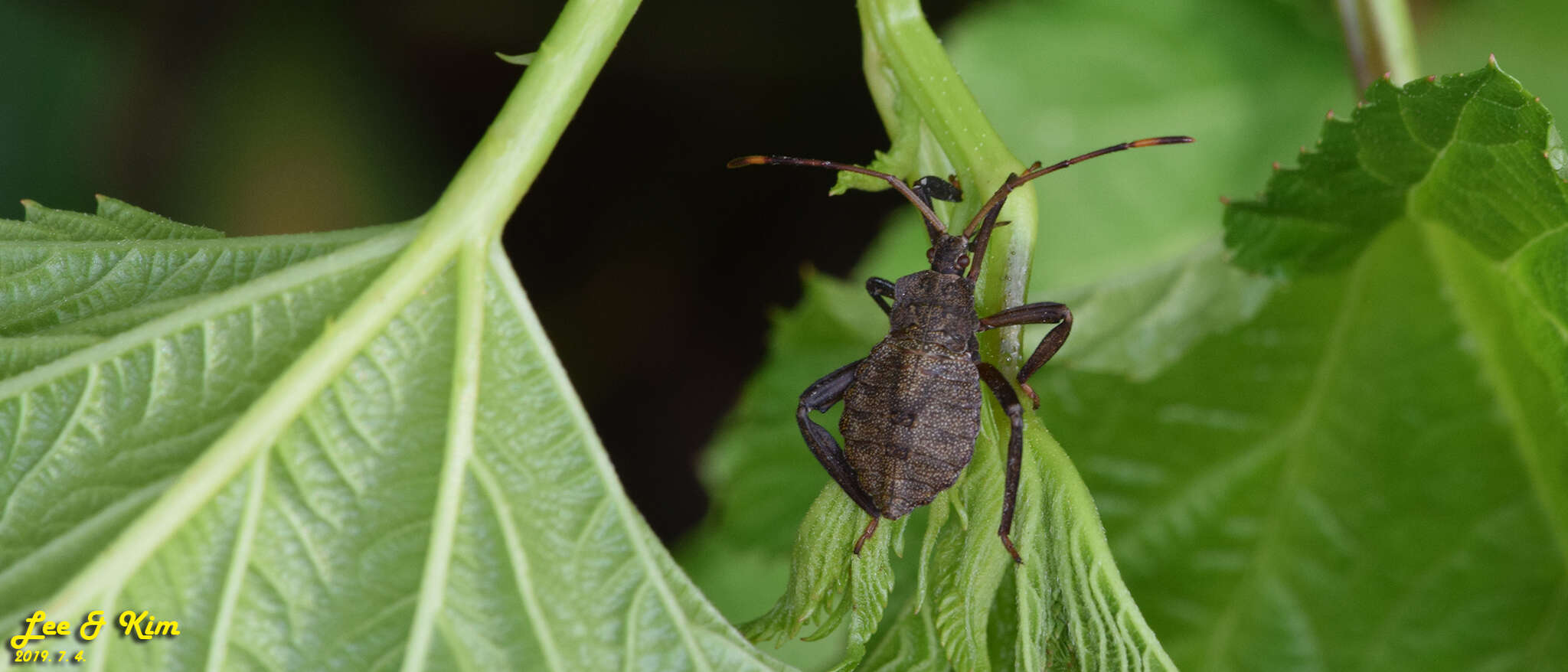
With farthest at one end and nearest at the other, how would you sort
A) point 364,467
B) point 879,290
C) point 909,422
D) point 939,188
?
point 879,290 → point 909,422 → point 939,188 → point 364,467

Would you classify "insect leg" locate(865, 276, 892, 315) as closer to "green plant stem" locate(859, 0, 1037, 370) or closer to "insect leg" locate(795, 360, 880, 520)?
"insect leg" locate(795, 360, 880, 520)

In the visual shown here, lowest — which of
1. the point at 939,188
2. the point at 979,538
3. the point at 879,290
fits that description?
the point at 979,538

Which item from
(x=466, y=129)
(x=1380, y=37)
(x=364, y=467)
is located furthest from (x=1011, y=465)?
(x=466, y=129)

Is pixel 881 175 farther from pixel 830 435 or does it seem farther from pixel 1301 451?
pixel 1301 451

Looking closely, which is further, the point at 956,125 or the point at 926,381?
the point at 926,381

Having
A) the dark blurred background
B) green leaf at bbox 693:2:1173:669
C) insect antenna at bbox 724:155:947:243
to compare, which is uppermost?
the dark blurred background

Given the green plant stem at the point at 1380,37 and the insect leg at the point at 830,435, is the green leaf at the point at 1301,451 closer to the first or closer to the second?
the insect leg at the point at 830,435

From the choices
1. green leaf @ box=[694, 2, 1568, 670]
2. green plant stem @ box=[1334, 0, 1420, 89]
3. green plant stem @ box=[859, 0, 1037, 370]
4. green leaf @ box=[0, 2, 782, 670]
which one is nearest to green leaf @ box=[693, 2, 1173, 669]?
green plant stem @ box=[859, 0, 1037, 370]
